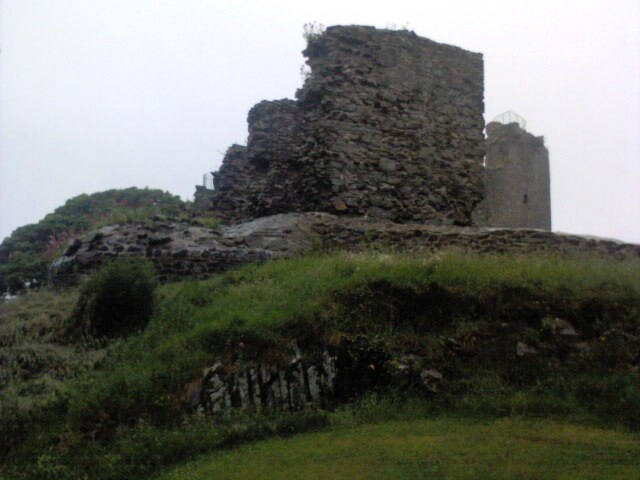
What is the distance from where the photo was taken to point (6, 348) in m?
9.22

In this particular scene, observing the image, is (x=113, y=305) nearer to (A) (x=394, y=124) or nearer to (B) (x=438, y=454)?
(B) (x=438, y=454)

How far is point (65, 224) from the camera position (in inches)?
958

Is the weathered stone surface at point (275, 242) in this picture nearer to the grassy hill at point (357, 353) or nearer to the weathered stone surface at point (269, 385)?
the grassy hill at point (357, 353)

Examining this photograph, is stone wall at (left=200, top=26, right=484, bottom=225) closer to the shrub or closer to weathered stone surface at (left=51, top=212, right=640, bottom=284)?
weathered stone surface at (left=51, top=212, right=640, bottom=284)

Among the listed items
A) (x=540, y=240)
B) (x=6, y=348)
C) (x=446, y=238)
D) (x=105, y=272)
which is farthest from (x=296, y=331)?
(x=540, y=240)

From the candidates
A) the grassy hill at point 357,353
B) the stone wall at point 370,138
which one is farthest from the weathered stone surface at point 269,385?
the stone wall at point 370,138

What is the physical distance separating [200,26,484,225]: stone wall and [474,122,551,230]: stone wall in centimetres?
976

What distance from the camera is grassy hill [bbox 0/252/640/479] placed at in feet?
23.3

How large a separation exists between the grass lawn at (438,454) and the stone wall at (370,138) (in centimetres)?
670

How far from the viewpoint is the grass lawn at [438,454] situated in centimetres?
586

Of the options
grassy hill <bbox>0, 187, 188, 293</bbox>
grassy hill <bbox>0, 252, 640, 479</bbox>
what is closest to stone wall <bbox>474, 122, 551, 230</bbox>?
grassy hill <bbox>0, 187, 188, 293</bbox>

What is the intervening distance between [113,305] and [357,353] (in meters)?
3.37

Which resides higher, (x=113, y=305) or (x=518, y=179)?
(x=518, y=179)

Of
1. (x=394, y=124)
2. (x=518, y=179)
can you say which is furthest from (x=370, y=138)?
(x=518, y=179)
